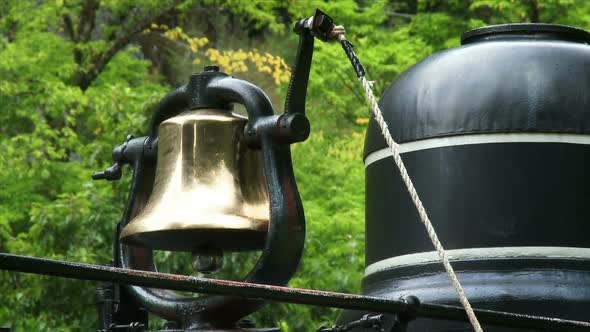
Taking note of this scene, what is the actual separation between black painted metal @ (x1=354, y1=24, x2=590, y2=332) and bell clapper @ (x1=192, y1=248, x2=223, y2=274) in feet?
2.91

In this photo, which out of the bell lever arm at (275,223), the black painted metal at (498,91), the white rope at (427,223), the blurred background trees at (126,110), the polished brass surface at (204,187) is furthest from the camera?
the blurred background trees at (126,110)

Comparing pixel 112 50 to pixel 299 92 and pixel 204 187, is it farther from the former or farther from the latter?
pixel 299 92

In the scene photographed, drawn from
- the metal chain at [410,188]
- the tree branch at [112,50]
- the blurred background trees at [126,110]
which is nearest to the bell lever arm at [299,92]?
the metal chain at [410,188]

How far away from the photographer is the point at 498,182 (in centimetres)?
458

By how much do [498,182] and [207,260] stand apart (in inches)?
49.7

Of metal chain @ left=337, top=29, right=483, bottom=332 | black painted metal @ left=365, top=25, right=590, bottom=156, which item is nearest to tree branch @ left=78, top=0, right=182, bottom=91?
black painted metal @ left=365, top=25, right=590, bottom=156

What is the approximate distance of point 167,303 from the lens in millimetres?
3973

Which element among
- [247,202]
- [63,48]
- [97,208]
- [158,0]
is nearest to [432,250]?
[247,202]

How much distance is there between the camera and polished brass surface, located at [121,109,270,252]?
13.3 ft

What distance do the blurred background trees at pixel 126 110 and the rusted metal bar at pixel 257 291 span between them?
6.56 m

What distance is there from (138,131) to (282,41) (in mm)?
9108

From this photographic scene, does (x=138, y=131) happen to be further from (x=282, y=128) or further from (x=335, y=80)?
(x=282, y=128)

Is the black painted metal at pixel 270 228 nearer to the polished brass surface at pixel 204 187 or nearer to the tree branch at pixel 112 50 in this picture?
the polished brass surface at pixel 204 187

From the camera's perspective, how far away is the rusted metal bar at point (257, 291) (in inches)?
101
